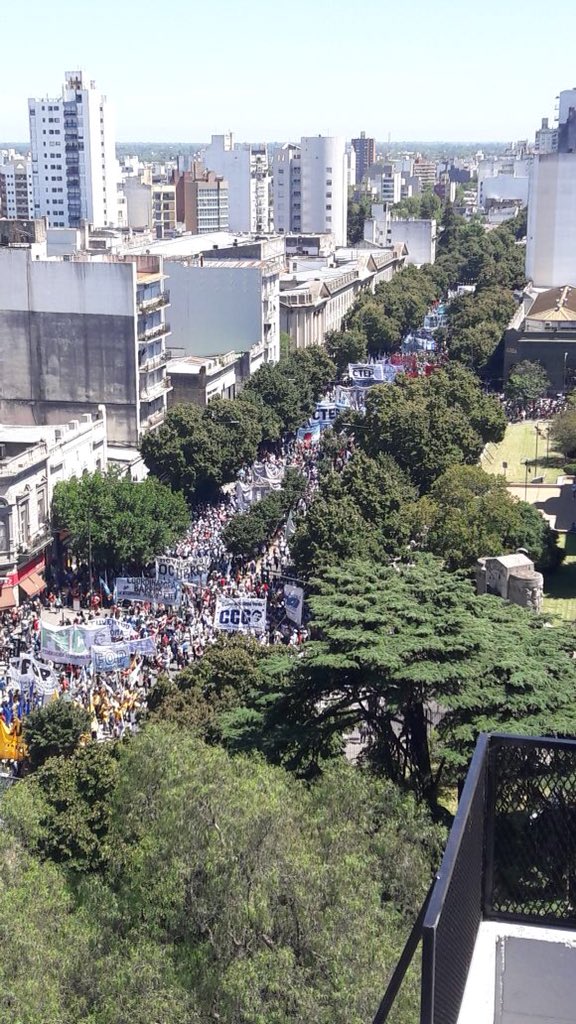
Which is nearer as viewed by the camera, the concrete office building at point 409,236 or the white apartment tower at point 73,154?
the white apartment tower at point 73,154

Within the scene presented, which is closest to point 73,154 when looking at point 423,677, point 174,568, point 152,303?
point 152,303

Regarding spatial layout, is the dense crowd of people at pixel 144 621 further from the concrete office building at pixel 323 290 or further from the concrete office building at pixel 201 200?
the concrete office building at pixel 201 200

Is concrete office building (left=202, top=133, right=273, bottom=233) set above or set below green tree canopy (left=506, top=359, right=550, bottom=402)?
above

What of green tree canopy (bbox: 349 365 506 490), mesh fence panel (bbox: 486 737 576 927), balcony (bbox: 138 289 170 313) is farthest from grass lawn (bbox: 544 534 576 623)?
mesh fence panel (bbox: 486 737 576 927)

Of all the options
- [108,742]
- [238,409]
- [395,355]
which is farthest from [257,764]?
[395,355]

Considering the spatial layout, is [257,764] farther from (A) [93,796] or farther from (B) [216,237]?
(B) [216,237]

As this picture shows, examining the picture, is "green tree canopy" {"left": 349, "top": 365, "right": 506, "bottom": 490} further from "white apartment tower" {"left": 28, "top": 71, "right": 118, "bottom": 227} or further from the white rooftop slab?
"white apartment tower" {"left": 28, "top": 71, "right": 118, "bottom": 227}

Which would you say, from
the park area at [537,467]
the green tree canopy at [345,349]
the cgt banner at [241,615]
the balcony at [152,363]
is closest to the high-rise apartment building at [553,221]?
the green tree canopy at [345,349]
